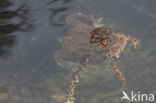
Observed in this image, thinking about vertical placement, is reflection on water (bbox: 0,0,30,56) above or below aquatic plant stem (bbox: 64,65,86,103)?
above

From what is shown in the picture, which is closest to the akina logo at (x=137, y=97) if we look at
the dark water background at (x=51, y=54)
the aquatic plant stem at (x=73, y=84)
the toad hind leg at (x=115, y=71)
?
the dark water background at (x=51, y=54)

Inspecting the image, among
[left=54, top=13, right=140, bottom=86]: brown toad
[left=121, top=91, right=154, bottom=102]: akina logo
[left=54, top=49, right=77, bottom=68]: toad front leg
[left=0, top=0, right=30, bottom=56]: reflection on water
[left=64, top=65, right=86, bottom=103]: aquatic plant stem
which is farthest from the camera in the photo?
[left=54, top=49, right=77, bottom=68]: toad front leg

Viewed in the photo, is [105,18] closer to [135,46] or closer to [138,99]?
[135,46]

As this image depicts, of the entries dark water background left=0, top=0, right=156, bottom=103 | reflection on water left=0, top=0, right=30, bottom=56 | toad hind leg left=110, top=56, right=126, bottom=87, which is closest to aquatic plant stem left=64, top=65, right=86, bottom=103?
dark water background left=0, top=0, right=156, bottom=103

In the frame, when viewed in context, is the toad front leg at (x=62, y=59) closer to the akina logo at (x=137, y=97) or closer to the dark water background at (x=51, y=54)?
the dark water background at (x=51, y=54)

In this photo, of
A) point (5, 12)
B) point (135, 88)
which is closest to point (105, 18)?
point (135, 88)

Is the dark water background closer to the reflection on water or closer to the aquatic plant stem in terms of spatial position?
the reflection on water

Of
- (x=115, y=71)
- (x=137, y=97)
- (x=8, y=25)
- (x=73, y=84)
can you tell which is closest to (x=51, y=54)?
(x=73, y=84)
